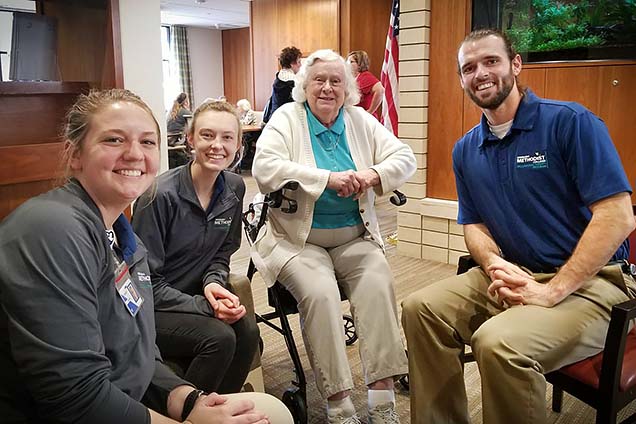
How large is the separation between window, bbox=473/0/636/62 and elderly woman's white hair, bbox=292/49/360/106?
167cm

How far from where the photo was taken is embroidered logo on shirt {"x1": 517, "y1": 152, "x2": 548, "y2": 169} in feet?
5.63

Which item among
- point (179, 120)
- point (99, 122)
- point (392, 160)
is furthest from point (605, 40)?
point (179, 120)

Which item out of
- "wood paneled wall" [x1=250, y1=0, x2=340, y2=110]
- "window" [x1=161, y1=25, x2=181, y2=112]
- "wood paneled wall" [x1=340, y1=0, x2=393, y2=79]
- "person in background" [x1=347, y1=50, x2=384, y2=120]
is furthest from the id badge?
"window" [x1=161, y1=25, x2=181, y2=112]

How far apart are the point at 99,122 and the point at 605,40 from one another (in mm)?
2954

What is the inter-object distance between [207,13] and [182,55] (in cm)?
201

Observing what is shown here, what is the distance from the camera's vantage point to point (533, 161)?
1729 millimetres

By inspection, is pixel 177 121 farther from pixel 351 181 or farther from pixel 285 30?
pixel 351 181

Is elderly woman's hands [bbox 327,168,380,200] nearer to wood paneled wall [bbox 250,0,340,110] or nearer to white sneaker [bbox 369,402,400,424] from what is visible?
white sneaker [bbox 369,402,400,424]

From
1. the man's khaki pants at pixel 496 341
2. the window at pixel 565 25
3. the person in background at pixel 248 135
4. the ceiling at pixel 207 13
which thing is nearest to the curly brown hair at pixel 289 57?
the window at pixel 565 25

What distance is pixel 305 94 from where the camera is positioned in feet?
7.36

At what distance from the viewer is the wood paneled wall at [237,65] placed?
492 inches

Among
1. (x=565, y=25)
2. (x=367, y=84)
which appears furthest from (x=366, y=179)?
(x=367, y=84)

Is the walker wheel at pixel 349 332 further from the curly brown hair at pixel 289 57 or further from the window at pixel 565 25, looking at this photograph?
the curly brown hair at pixel 289 57

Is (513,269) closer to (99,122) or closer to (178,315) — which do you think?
(178,315)
